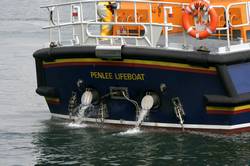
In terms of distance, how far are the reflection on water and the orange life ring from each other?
1.49 m

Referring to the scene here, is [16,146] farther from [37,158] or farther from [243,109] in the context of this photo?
[243,109]

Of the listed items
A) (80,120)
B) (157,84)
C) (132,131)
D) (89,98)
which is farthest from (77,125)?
(157,84)

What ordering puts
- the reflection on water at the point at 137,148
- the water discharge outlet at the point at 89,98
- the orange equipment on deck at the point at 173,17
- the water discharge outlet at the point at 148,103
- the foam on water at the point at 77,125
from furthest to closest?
the foam on water at the point at 77,125
the orange equipment on deck at the point at 173,17
the water discharge outlet at the point at 89,98
the water discharge outlet at the point at 148,103
the reflection on water at the point at 137,148

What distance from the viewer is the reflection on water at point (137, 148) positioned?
11930 millimetres

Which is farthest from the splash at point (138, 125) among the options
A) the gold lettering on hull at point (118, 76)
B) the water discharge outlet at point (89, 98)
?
the water discharge outlet at point (89, 98)

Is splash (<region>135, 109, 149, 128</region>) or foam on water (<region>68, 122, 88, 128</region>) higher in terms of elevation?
splash (<region>135, 109, 149, 128</region>)

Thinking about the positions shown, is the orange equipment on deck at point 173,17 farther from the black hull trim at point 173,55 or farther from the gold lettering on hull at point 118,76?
the gold lettering on hull at point 118,76

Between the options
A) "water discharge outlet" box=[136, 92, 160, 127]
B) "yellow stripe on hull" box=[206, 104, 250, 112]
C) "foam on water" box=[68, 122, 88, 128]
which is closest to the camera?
"yellow stripe on hull" box=[206, 104, 250, 112]

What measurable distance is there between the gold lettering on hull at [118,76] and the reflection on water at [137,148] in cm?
82

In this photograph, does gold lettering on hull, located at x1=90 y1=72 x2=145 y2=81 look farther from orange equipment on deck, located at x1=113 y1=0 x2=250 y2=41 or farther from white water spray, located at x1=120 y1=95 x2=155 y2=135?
orange equipment on deck, located at x1=113 y1=0 x2=250 y2=41

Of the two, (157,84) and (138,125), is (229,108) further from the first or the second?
(138,125)

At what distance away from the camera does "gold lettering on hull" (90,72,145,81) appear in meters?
13.4

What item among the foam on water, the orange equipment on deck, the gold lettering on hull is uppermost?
the orange equipment on deck

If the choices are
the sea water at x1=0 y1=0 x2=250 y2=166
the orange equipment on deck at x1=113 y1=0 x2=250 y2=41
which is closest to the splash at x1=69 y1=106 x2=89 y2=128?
the sea water at x1=0 y1=0 x2=250 y2=166
